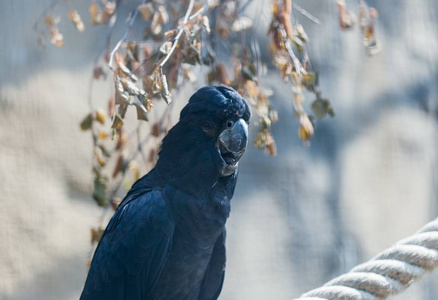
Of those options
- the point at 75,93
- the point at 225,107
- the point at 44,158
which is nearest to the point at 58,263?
the point at 44,158

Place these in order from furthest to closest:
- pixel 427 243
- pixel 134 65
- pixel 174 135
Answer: pixel 134 65, pixel 174 135, pixel 427 243

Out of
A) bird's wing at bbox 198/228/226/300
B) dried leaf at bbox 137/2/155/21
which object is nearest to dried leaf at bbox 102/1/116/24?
dried leaf at bbox 137/2/155/21

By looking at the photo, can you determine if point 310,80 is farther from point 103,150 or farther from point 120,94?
point 103,150

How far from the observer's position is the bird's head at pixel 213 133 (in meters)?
2.39

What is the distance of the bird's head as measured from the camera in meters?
2.39

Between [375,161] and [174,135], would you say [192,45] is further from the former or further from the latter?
[375,161]

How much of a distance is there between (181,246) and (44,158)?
1.67 meters

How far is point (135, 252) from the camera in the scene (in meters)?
2.41

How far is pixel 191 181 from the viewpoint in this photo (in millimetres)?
2422

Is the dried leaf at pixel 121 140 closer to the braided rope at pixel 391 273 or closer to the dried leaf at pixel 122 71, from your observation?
the dried leaf at pixel 122 71

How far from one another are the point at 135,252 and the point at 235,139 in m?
0.59

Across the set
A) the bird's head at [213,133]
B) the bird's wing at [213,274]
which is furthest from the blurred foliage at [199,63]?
the bird's wing at [213,274]

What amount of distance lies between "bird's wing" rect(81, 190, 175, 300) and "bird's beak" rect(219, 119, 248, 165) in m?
0.32

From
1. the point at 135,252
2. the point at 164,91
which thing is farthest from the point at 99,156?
the point at 164,91
